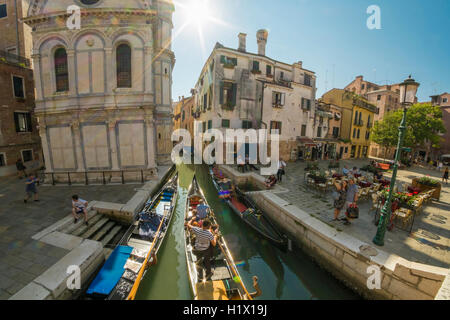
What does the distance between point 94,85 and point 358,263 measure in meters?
16.5

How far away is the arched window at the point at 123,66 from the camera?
492 inches

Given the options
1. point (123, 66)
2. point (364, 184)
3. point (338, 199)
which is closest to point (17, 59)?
point (123, 66)

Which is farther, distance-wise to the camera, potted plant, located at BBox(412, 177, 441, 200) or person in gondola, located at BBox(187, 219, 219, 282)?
potted plant, located at BBox(412, 177, 441, 200)

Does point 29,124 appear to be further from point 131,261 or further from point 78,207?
point 131,261

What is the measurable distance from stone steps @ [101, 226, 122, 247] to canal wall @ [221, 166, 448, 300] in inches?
301

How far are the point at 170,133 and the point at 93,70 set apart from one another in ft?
27.2

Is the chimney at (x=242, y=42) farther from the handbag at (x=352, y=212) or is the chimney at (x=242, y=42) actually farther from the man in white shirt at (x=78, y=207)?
the man in white shirt at (x=78, y=207)

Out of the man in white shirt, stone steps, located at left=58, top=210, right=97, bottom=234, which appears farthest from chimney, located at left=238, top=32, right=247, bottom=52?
stone steps, located at left=58, top=210, right=97, bottom=234

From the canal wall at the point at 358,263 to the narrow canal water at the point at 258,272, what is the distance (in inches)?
17.7

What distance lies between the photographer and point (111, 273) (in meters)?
5.10

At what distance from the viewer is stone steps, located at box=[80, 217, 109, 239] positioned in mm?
7117

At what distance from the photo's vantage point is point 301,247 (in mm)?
7480

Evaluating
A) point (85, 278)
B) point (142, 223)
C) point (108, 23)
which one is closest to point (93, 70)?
point (108, 23)

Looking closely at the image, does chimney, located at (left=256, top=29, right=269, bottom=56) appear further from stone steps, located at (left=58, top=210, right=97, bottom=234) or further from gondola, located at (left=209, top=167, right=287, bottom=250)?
stone steps, located at (left=58, top=210, right=97, bottom=234)
